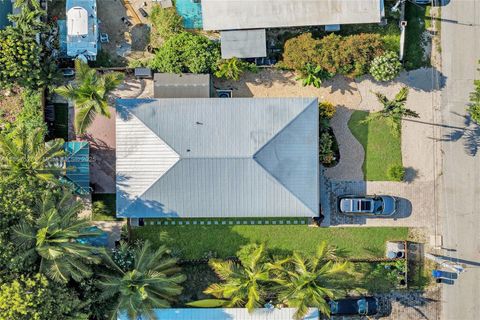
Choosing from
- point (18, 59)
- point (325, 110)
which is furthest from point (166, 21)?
point (325, 110)

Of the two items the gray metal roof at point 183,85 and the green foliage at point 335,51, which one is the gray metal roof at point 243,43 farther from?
the gray metal roof at point 183,85

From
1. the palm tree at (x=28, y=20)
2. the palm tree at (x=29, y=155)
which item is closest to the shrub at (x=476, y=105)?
the palm tree at (x=29, y=155)

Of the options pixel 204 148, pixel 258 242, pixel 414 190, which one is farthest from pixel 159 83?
pixel 414 190

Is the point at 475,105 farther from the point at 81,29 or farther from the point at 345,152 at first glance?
the point at 81,29

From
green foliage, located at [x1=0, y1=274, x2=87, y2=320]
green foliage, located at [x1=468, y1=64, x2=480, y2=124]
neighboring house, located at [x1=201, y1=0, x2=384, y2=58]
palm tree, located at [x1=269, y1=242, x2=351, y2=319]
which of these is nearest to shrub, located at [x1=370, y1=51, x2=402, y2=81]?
neighboring house, located at [x1=201, y1=0, x2=384, y2=58]

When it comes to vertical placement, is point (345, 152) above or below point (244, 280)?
above

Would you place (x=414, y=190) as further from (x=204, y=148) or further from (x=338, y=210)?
(x=204, y=148)
